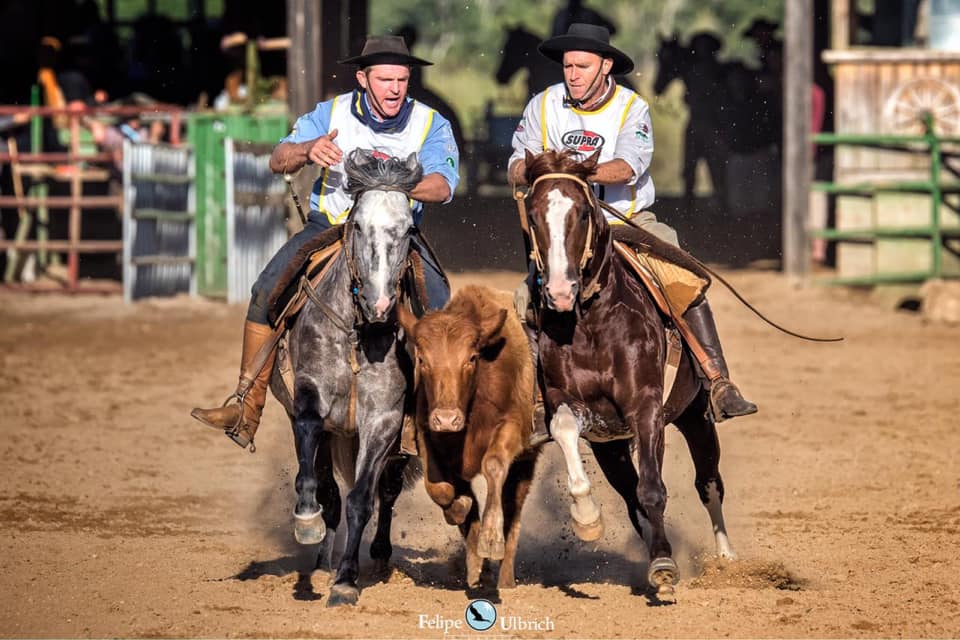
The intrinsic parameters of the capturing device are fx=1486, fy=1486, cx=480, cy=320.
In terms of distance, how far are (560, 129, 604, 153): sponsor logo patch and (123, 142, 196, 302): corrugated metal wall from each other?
10237 mm

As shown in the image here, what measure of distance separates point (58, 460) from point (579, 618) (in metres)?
4.90

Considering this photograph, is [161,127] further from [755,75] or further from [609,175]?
[609,175]

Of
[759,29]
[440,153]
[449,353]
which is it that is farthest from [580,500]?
[759,29]

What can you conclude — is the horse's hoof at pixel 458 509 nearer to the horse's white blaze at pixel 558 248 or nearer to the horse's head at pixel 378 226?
the horse's head at pixel 378 226

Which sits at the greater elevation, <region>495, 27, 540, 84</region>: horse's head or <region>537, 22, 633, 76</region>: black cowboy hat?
<region>495, 27, 540, 84</region>: horse's head

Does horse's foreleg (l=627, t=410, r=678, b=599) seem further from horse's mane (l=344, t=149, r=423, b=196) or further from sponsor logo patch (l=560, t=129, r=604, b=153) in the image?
horse's mane (l=344, t=149, r=423, b=196)

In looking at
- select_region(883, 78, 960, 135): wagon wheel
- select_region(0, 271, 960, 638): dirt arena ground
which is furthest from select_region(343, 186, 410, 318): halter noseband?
select_region(883, 78, 960, 135): wagon wheel

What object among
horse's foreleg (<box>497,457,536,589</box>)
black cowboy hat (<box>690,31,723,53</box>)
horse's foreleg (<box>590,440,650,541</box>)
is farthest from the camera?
black cowboy hat (<box>690,31,723,53</box>)

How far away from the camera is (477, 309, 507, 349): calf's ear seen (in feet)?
20.9

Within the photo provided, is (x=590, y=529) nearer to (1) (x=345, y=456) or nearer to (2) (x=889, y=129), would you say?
(1) (x=345, y=456)

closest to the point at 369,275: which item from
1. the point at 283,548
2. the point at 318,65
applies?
the point at 283,548

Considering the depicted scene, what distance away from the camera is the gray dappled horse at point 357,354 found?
6.21 m

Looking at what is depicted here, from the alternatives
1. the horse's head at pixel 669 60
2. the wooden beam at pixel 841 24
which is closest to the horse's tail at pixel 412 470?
the wooden beam at pixel 841 24

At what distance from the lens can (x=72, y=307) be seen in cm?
1650
